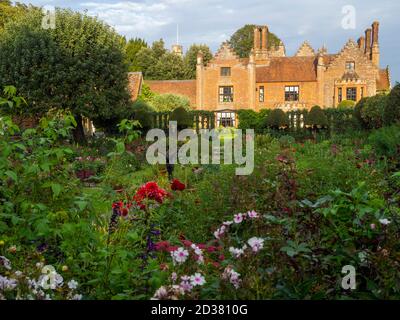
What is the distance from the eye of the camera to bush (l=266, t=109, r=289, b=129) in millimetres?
29281

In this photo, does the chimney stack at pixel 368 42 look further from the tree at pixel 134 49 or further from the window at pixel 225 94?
the tree at pixel 134 49

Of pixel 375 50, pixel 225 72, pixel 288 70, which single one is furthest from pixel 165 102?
pixel 375 50

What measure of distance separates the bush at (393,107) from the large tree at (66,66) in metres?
11.6

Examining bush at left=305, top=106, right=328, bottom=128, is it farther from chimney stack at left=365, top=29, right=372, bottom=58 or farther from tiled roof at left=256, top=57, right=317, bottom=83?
chimney stack at left=365, top=29, right=372, bottom=58

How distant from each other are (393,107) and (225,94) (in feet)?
93.6

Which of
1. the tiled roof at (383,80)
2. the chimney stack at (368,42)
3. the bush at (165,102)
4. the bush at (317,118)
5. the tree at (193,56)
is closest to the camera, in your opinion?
the bush at (317,118)

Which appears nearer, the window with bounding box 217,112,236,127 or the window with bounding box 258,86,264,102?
the window with bounding box 217,112,236,127

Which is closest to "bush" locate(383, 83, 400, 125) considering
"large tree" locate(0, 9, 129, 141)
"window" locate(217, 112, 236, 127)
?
"large tree" locate(0, 9, 129, 141)

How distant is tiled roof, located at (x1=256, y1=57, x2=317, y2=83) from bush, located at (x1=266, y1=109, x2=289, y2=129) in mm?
15650

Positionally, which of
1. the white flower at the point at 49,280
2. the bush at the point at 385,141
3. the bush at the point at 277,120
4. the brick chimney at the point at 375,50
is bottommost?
the white flower at the point at 49,280

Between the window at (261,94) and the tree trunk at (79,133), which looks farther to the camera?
the window at (261,94)

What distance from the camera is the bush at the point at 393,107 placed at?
51.1 feet

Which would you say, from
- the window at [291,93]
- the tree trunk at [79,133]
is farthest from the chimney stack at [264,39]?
the tree trunk at [79,133]
